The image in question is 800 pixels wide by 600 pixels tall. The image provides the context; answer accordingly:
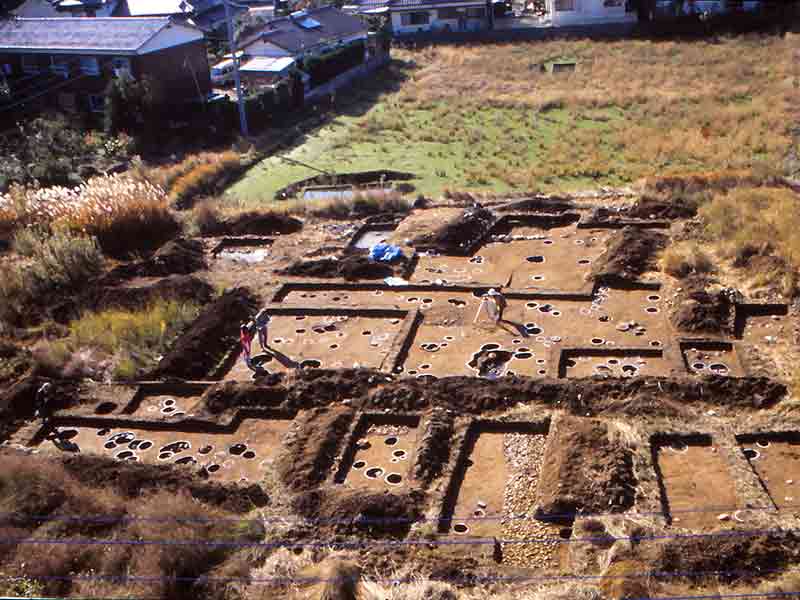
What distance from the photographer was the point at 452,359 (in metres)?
14.0

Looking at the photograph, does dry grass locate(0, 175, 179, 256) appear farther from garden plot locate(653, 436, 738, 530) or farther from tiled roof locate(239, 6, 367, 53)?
tiled roof locate(239, 6, 367, 53)

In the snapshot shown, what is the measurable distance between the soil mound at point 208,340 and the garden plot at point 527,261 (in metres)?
3.76

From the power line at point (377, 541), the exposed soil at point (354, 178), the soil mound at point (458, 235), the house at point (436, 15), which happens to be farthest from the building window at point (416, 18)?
the power line at point (377, 541)

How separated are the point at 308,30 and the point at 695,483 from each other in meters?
33.7

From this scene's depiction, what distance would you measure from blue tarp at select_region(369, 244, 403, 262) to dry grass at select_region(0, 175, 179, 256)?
5893 mm

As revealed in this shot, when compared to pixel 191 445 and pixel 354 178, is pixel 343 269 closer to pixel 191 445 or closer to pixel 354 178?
pixel 191 445

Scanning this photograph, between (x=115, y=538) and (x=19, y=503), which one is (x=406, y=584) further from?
(x=19, y=503)

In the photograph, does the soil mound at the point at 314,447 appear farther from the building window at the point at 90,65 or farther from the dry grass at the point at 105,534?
the building window at the point at 90,65

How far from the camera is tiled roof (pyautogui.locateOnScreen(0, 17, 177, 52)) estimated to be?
104 ft

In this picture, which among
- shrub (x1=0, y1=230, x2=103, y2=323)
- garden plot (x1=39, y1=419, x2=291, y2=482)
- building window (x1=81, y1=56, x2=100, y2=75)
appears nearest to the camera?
garden plot (x1=39, y1=419, x2=291, y2=482)

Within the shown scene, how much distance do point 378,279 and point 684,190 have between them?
319 inches

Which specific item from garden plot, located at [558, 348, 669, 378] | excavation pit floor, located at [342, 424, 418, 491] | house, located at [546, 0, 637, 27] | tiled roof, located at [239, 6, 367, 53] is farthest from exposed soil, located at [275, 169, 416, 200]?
house, located at [546, 0, 637, 27]

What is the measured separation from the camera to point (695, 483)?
10414mm

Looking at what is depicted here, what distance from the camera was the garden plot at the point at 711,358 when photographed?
12938 millimetres
